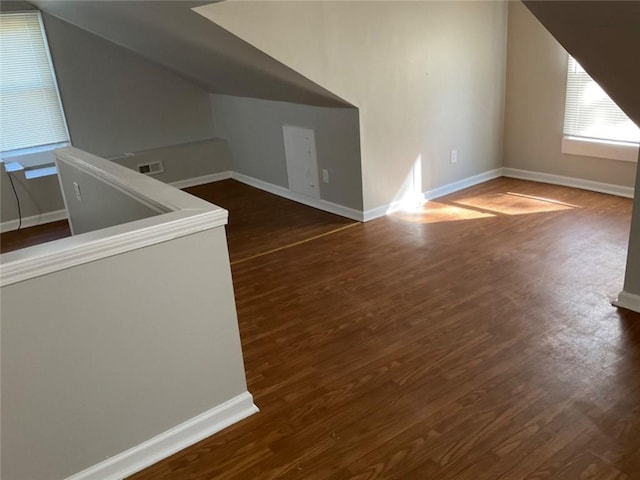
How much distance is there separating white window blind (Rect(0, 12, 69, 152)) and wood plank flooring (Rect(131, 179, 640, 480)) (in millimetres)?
2573

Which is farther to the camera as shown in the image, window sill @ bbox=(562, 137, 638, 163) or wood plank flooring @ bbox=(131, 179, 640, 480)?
window sill @ bbox=(562, 137, 638, 163)

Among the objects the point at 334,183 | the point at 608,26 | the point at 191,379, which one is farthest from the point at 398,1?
the point at 191,379

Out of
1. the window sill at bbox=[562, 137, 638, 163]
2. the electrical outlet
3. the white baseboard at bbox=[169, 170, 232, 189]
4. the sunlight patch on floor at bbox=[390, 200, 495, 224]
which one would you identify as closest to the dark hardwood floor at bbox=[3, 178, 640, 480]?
the sunlight patch on floor at bbox=[390, 200, 495, 224]

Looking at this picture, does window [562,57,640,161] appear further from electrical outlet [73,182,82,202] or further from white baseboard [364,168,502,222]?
electrical outlet [73,182,82,202]

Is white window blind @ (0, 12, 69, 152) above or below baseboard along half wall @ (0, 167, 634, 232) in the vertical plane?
above

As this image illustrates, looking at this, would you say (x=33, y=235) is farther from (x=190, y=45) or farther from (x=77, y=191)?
(x=190, y=45)

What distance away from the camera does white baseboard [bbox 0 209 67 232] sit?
501 centimetres

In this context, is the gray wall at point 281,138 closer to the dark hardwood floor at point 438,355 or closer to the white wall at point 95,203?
the dark hardwood floor at point 438,355

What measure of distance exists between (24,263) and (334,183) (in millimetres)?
3230

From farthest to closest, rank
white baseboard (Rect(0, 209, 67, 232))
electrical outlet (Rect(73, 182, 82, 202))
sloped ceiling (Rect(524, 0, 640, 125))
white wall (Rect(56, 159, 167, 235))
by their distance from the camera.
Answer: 1. white baseboard (Rect(0, 209, 67, 232))
2. electrical outlet (Rect(73, 182, 82, 202))
3. white wall (Rect(56, 159, 167, 235))
4. sloped ceiling (Rect(524, 0, 640, 125))

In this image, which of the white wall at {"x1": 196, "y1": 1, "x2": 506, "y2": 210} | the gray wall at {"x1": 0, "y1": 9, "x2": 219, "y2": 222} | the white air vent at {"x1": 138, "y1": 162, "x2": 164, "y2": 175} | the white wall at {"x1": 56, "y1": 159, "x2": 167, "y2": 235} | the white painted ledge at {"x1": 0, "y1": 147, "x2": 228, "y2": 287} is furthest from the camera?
the white air vent at {"x1": 138, "y1": 162, "x2": 164, "y2": 175}

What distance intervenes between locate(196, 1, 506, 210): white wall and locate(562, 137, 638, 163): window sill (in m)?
0.73

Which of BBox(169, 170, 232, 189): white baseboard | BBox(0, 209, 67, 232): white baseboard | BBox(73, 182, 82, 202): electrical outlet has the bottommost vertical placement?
BBox(0, 209, 67, 232): white baseboard

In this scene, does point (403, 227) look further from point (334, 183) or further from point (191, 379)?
point (191, 379)
